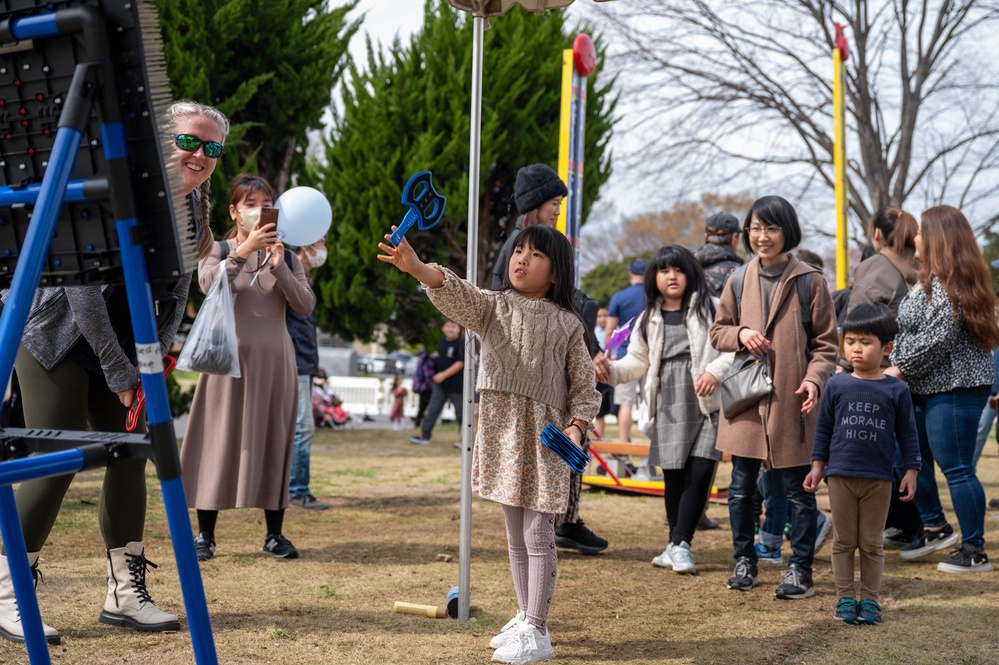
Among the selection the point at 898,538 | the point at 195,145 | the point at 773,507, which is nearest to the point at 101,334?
the point at 195,145

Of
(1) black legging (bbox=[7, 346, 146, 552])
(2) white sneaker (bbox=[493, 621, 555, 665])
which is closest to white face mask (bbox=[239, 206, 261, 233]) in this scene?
(1) black legging (bbox=[7, 346, 146, 552])

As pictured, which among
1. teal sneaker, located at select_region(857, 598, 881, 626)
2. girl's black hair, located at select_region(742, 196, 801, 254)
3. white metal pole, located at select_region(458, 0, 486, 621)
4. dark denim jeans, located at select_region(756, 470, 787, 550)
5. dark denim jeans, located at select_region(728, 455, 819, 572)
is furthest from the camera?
dark denim jeans, located at select_region(756, 470, 787, 550)

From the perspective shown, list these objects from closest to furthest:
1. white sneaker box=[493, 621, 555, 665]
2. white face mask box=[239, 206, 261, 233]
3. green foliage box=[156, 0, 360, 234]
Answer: white sneaker box=[493, 621, 555, 665] < white face mask box=[239, 206, 261, 233] < green foliage box=[156, 0, 360, 234]

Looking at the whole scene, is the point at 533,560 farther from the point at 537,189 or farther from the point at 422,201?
the point at 537,189

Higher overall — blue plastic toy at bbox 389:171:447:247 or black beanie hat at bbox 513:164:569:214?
black beanie hat at bbox 513:164:569:214

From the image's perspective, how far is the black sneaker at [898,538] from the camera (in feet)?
18.2

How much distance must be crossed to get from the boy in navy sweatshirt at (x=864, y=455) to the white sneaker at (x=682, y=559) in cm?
92

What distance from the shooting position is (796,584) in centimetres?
434

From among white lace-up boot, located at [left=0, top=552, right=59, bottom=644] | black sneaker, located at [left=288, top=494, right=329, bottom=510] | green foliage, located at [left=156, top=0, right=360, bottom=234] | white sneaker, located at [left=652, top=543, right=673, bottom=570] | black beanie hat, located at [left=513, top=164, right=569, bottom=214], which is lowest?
black sneaker, located at [left=288, top=494, right=329, bottom=510]

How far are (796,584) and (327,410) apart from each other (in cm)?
1089

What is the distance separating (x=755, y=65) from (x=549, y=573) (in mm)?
15962

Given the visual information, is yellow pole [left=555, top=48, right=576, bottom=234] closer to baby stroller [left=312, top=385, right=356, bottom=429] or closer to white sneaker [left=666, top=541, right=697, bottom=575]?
white sneaker [left=666, top=541, right=697, bottom=575]

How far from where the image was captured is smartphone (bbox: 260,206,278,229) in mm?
4406

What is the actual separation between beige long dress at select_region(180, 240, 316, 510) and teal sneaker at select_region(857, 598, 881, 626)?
2.72 metres
